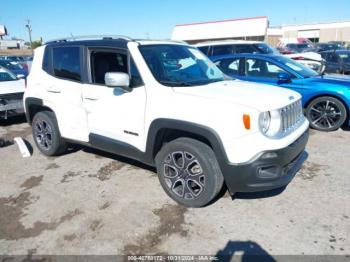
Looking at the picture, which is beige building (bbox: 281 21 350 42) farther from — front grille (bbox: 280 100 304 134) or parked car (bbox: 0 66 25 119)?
front grille (bbox: 280 100 304 134)

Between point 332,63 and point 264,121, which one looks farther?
point 332,63

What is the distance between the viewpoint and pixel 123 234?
3176 mm

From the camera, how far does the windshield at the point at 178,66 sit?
376 cm

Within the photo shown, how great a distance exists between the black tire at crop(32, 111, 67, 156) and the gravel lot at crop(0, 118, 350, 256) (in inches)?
16.1

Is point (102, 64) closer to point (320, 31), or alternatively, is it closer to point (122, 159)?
point (122, 159)

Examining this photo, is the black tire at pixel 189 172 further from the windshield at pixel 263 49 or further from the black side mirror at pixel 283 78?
the windshield at pixel 263 49

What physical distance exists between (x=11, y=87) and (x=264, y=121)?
692 cm

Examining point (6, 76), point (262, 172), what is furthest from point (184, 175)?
point (6, 76)

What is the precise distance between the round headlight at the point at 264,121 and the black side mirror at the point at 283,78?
11.5ft

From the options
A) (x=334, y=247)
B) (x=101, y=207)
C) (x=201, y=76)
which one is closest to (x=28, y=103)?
(x=101, y=207)

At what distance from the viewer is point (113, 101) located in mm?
3967

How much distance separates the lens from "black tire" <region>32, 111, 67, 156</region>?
4.98 meters

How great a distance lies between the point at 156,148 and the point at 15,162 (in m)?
2.89

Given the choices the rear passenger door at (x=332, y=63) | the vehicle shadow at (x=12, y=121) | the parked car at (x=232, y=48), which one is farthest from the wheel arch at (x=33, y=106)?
the rear passenger door at (x=332, y=63)
